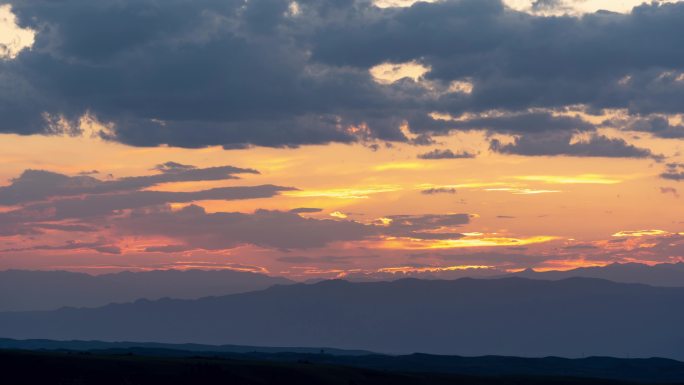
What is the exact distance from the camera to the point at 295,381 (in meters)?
182

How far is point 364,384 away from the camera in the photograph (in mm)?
188625

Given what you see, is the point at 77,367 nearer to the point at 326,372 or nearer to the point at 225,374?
the point at 225,374

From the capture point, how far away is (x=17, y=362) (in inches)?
6614

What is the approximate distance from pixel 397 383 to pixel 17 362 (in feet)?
211

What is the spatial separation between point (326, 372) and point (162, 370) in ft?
114

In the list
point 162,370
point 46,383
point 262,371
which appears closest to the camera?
point 46,383

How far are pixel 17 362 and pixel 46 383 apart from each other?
31.1 ft

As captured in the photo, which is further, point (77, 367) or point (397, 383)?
point (397, 383)

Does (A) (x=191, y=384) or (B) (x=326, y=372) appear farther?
(B) (x=326, y=372)

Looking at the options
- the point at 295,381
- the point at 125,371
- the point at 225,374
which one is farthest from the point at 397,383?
the point at 125,371

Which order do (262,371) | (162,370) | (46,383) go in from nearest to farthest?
1. (46,383)
2. (162,370)
3. (262,371)

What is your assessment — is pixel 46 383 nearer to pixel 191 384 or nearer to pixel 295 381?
pixel 191 384

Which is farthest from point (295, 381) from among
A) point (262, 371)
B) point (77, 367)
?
point (77, 367)

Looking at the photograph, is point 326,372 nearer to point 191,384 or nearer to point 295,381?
point 295,381
